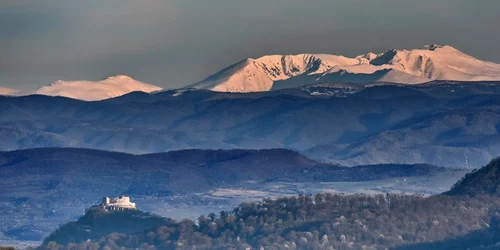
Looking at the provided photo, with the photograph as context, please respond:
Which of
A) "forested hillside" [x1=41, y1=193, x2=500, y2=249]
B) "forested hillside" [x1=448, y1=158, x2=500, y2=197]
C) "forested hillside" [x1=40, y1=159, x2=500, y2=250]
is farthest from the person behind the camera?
"forested hillside" [x1=448, y1=158, x2=500, y2=197]

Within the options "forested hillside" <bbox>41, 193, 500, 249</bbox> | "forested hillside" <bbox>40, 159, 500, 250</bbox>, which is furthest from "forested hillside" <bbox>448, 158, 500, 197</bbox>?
"forested hillside" <bbox>41, 193, 500, 249</bbox>

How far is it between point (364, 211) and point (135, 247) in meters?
17.4

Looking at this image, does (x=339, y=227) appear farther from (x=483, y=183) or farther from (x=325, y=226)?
(x=483, y=183)

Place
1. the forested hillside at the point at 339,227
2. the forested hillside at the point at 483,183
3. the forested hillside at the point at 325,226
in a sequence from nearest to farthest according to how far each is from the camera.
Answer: the forested hillside at the point at 339,227 < the forested hillside at the point at 325,226 < the forested hillside at the point at 483,183

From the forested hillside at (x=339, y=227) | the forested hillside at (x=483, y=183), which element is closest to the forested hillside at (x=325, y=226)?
the forested hillside at (x=339, y=227)

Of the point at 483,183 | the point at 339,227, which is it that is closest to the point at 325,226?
the point at 339,227

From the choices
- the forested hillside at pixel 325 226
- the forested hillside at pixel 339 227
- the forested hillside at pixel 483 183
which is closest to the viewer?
the forested hillside at pixel 339 227

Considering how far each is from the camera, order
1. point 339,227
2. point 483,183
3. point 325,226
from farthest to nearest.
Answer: point 483,183 < point 325,226 < point 339,227

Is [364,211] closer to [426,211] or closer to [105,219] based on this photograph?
[426,211]

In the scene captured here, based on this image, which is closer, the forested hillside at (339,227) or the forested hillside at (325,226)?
the forested hillside at (339,227)

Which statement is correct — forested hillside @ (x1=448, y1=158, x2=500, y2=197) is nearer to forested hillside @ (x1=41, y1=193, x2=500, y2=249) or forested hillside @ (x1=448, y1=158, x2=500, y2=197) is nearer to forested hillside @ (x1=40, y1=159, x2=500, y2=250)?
forested hillside @ (x1=40, y1=159, x2=500, y2=250)

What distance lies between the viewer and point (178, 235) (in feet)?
562

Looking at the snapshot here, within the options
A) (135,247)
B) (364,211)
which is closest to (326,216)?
(364,211)

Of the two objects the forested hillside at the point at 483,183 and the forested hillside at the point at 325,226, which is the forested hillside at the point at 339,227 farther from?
the forested hillside at the point at 483,183
